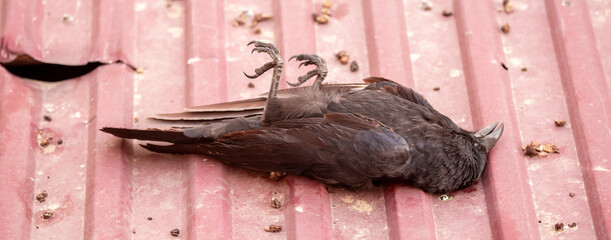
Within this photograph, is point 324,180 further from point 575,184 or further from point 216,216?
point 575,184

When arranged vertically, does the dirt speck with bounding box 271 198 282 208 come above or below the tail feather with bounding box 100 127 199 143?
below

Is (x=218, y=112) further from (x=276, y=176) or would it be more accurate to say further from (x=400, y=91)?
(x=400, y=91)

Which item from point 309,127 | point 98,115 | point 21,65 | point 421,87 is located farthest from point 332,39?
point 21,65

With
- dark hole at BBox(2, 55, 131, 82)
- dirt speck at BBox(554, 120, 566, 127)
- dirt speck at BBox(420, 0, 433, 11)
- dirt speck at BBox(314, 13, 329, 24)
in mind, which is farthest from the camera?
dirt speck at BBox(420, 0, 433, 11)


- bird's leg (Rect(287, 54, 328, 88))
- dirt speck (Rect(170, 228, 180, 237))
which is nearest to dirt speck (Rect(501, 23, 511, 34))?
bird's leg (Rect(287, 54, 328, 88))

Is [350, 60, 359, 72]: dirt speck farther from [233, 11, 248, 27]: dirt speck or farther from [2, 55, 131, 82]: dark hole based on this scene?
[2, 55, 131, 82]: dark hole

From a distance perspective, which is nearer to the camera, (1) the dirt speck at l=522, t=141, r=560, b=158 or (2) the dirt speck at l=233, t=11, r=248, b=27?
(1) the dirt speck at l=522, t=141, r=560, b=158
